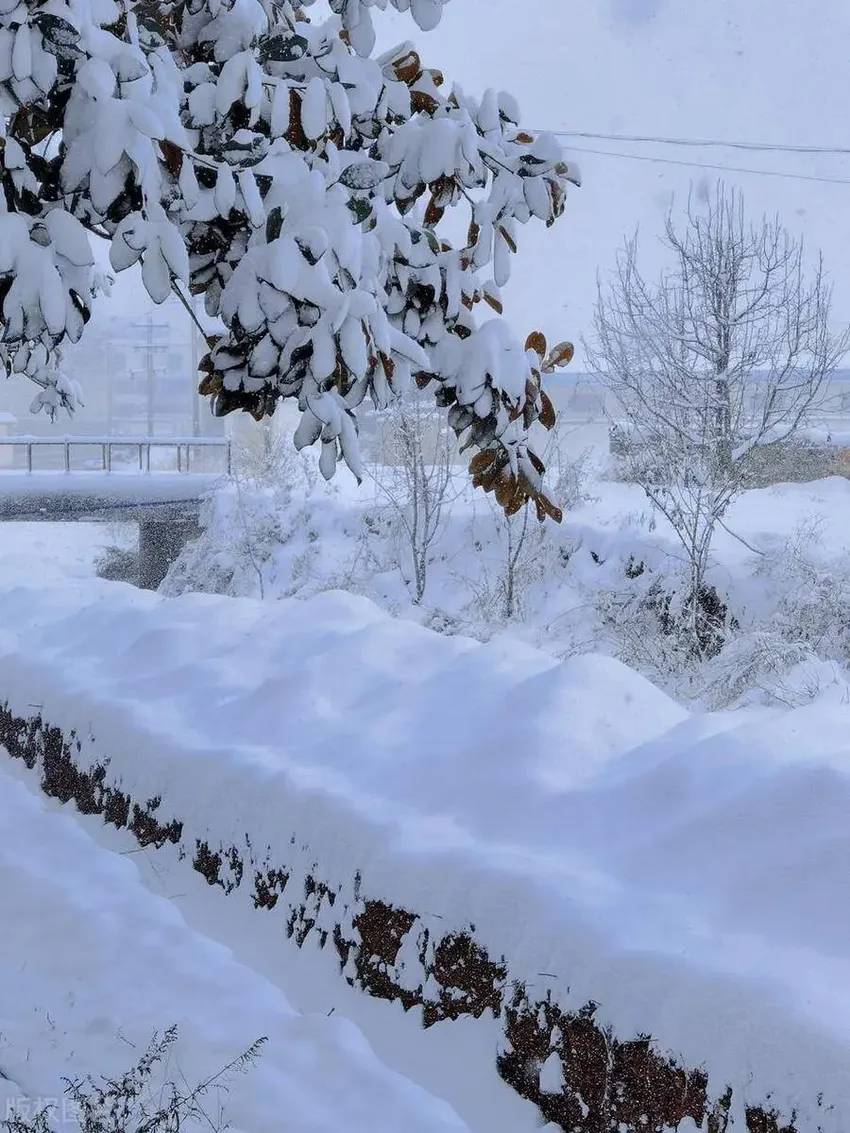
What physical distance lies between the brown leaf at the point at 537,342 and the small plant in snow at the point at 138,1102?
205cm

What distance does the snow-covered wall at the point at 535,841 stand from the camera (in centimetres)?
259

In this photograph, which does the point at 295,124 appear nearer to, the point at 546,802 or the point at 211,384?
the point at 211,384

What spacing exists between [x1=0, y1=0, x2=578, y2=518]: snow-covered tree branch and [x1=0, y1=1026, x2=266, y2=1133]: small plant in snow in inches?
63.3

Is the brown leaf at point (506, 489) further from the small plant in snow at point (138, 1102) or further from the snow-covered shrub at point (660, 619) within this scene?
the snow-covered shrub at point (660, 619)

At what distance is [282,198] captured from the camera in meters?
2.48

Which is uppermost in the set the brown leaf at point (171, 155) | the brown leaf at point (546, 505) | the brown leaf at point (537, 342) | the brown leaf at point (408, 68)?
the brown leaf at point (408, 68)

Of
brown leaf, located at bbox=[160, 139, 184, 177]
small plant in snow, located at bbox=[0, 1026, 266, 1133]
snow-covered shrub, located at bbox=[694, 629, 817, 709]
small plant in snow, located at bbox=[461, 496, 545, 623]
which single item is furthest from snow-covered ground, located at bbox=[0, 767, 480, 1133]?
small plant in snow, located at bbox=[461, 496, 545, 623]

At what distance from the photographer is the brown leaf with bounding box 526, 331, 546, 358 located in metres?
3.35

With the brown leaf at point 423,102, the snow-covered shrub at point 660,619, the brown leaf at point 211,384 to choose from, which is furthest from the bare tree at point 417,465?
the brown leaf at point 211,384

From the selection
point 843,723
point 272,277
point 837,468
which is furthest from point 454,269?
point 837,468

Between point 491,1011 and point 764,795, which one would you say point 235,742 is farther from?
point 764,795

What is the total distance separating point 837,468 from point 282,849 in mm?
23860

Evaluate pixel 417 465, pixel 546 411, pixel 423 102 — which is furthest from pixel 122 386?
pixel 546 411

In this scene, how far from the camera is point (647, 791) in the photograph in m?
3.44
